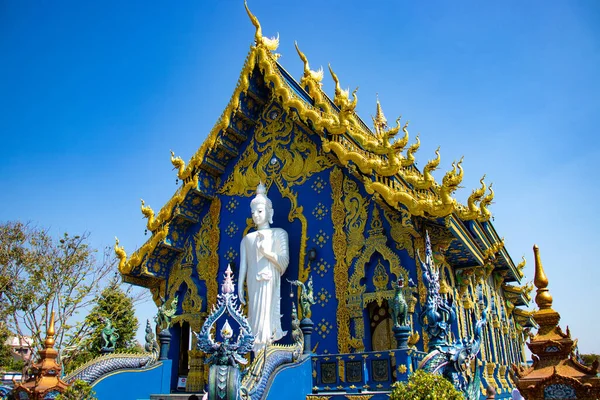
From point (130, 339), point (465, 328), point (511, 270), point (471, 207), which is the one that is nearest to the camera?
point (471, 207)

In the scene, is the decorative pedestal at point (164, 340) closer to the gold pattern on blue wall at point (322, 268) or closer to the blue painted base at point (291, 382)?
the gold pattern on blue wall at point (322, 268)

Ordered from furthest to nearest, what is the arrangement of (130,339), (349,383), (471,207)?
(130,339)
(471,207)
(349,383)

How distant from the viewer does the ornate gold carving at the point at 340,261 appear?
32.1 ft

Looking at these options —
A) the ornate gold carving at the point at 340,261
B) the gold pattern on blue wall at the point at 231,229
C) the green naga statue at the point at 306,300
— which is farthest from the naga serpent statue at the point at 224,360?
the gold pattern on blue wall at the point at 231,229

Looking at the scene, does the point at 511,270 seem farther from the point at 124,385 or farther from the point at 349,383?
the point at 124,385

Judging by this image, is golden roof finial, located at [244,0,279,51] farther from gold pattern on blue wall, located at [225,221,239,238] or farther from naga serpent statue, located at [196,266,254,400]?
naga serpent statue, located at [196,266,254,400]

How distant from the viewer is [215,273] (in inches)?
472

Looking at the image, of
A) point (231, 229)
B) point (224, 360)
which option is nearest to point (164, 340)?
point (231, 229)

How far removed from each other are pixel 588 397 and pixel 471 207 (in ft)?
16.6

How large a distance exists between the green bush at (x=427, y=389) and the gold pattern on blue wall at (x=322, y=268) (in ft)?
16.0

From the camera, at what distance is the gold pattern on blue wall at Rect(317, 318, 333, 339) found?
394 inches

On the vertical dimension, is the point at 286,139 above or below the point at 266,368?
above

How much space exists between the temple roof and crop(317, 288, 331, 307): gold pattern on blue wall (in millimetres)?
2153

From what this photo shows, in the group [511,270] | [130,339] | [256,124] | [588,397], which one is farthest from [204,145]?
[130,339]
